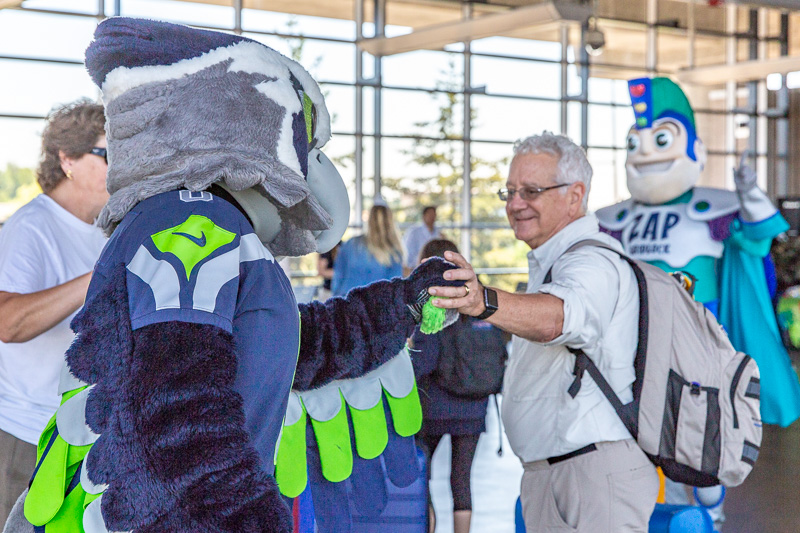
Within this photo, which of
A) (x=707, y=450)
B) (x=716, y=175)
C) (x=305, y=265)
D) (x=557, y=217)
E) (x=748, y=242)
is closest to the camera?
(x=707, y=450)

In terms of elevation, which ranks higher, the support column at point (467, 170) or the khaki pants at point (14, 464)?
the support column at point (467, 170)

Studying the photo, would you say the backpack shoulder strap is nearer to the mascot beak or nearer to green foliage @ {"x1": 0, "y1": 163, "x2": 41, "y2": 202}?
the mascot beak

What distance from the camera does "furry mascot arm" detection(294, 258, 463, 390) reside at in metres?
1.55

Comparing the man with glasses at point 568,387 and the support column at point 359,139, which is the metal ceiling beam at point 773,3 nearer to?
the support column at point 359,139

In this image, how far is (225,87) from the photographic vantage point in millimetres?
1187

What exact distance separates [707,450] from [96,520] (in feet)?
4.94

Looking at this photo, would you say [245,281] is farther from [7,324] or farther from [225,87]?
[7,324]

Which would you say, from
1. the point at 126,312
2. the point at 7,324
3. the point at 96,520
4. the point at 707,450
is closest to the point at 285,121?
the point at 126,312

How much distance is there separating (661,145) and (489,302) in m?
3.07

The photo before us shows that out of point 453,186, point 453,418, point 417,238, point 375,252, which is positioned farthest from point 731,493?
point 453,186

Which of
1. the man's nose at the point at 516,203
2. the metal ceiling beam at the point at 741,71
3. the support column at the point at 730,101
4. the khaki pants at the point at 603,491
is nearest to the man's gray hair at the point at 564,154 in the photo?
the man's nose at the point at 516,203

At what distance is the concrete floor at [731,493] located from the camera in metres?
4.15

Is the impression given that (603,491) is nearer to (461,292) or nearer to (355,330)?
(461,292)

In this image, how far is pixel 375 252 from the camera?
5.62 meters
